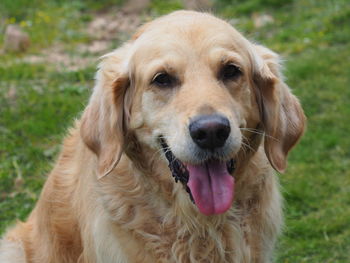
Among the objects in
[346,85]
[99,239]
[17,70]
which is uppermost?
[99,239]

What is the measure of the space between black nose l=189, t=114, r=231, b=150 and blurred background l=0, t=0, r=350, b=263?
2.07m

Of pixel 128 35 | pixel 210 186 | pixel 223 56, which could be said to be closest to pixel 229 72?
pixel 223 56

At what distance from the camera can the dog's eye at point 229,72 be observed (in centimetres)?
403

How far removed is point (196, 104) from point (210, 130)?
0.56 feet

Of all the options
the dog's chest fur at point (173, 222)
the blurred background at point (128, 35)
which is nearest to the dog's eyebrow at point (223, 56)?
the dog's chest fur at point (173, 222)

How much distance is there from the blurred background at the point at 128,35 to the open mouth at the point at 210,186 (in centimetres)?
180

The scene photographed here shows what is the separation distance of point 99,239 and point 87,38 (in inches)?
205

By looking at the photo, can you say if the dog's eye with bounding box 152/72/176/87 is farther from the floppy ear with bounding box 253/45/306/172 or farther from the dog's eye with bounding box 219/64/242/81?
the floppy ear with bounding box 253/45/306/172

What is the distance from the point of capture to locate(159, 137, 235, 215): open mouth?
3.92 metres

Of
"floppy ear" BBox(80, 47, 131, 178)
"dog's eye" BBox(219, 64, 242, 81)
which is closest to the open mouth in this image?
"floppy ear" BBox(80, 47, 131, 178)

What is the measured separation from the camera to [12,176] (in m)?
6.52

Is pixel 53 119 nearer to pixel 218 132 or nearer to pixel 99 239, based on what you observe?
pixel 99 239

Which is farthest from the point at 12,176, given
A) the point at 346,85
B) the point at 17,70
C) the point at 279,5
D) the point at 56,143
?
the point at 279,5

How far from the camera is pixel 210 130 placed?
3.70 metres
